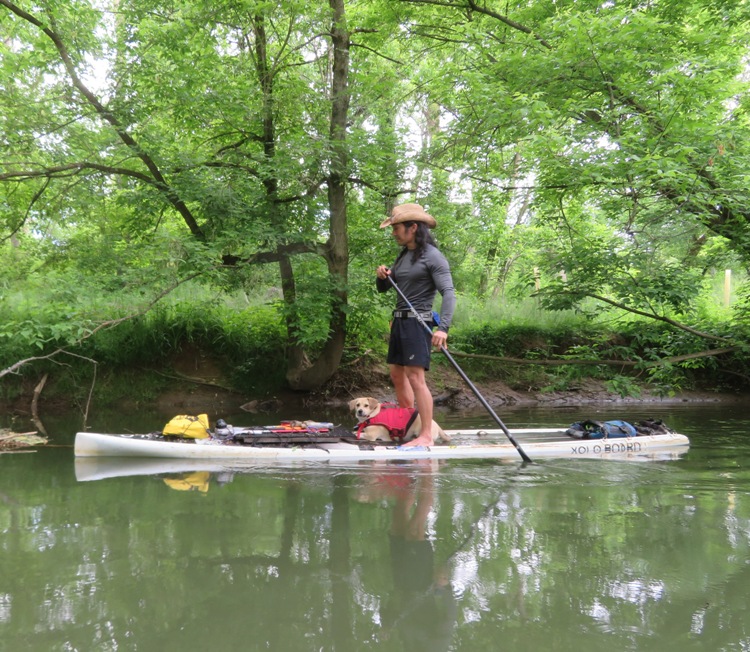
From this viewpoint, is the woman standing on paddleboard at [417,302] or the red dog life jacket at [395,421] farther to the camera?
the red dog life jacket at [395,421]

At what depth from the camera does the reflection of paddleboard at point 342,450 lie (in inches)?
182

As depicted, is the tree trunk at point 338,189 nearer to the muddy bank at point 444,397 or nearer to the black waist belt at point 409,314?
the muddy bank at point 444,397

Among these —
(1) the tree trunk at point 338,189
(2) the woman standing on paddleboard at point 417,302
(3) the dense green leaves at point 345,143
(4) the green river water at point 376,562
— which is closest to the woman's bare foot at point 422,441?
Answer: (2) the woman standing on paddleboard at point 417,302

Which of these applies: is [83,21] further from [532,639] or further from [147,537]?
[532,639]

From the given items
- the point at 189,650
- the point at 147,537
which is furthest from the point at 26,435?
the point at 189,650

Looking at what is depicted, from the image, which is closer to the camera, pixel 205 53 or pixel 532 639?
pixel 532 639

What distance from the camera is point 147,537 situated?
2.58m

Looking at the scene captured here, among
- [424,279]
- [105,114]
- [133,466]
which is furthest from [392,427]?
[105,114]

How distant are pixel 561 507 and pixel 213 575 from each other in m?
1.92

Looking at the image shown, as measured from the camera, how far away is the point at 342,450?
473 cm

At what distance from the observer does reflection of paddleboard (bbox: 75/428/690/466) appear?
15.1 feet

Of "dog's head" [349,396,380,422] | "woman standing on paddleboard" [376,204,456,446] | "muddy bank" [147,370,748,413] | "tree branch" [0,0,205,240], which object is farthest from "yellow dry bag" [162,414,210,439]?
"muddy bank" [147,370,748,413]

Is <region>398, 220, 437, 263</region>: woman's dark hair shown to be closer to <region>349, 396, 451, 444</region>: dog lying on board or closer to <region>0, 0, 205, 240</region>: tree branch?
<region>349, 396, 451, 444</region>: dog lying on board

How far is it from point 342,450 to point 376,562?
247 centimetres
